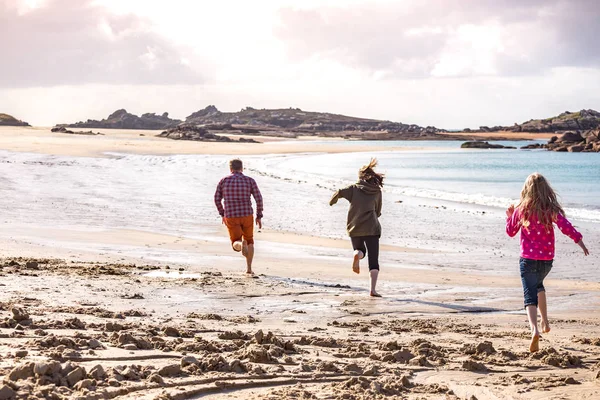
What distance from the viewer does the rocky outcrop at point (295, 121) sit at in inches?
6142

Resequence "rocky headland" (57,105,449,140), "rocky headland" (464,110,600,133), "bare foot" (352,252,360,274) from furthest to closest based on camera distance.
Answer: "rocky headland" (464,110,600,133)
"rocky headland" (57,105,449,140)
"bare foot" (352,252,360,274)

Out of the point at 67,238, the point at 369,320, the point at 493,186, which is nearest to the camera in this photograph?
the point at 369,320

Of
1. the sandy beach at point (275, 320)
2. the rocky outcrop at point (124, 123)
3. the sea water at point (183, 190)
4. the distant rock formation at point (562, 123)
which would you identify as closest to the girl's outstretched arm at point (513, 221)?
the sandy beach at point (275, 320)

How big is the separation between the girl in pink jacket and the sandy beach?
0.41 metres

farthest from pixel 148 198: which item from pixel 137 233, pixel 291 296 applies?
pixel 291 296

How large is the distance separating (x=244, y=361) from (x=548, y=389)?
2143mm

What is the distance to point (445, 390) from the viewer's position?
5.03 meters

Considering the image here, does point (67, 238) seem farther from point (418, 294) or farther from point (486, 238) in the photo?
point (486, 238)

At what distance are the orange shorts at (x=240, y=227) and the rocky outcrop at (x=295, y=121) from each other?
135 metres

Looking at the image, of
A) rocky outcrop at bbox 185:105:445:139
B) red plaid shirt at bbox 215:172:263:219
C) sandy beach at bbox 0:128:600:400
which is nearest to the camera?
sandy beach at bbox 0:128:600:400

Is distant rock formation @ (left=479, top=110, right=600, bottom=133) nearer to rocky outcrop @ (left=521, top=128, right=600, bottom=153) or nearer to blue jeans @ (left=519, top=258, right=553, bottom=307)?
rocky outcrop @ (left=521, top=128, right=600, bottom=153)

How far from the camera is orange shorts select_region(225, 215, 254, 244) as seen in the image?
10.6 metres

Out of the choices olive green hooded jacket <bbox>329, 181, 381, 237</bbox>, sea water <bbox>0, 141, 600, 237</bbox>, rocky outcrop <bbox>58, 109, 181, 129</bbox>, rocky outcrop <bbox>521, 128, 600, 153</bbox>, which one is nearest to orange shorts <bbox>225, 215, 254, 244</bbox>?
olive green hooded jacket <bbox>329, 181, 381, 237</bbox>

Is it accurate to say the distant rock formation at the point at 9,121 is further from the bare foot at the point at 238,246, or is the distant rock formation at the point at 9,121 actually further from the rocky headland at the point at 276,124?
the bare foot at the point at 238,246
